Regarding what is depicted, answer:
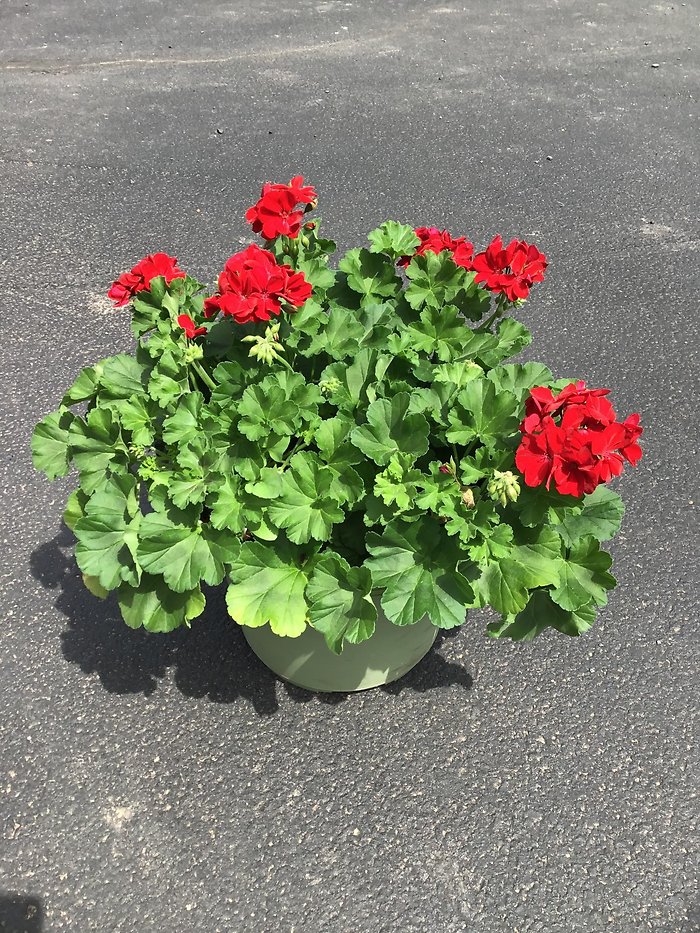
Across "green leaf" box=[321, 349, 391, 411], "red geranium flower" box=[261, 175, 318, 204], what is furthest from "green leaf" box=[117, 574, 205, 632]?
"red geranium flower" box=[261, 175, 318, 204]

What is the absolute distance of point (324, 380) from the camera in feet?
5.19

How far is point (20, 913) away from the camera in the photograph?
63.9 inches

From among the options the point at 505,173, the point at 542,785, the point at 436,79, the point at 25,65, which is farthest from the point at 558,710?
the point at 25,65

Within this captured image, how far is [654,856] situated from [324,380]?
4.51 ft

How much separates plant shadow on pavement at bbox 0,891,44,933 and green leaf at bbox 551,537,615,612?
1331 millimetres

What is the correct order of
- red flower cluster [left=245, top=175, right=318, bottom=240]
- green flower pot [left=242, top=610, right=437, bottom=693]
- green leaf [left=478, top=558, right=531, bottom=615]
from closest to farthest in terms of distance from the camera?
green leaf [left=478, top=558, right=531, bottom=615] → red flower cluster [left=245, top=175, right=318, bottom=240] → green flower pot [left=242, top=610, right=437, bottom=693]

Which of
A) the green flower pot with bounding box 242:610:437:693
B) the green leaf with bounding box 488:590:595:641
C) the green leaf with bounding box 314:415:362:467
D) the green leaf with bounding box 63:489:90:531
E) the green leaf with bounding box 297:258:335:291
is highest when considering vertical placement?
the green leaf with bounding box 297:258:335:291

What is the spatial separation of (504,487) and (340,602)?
40 centimetres

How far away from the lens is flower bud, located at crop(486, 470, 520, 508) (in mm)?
1278

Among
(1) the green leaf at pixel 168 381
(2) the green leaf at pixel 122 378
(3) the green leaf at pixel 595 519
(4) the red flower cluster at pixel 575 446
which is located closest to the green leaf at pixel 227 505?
(1) the green leaf at pixel 168 381

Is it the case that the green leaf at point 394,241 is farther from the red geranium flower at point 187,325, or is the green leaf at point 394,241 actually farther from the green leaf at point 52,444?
the green leaf at point 52,444

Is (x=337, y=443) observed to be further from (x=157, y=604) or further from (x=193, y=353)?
(x=157, y=604)

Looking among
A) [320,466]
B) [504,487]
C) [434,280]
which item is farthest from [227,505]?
[434,280]

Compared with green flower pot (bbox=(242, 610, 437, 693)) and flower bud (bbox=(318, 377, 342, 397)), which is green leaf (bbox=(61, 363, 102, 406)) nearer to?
flower bud (bbox=(318, 377, 342, 397))
